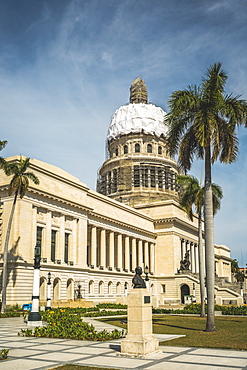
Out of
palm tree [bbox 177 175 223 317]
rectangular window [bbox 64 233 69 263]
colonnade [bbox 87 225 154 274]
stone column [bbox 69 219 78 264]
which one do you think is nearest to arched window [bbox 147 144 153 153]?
colonnade [bbox 87 225 154 274]

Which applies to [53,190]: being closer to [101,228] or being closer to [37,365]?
[101,228]

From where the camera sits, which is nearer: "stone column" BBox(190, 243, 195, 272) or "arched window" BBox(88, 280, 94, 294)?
"arched window" BBox(88, 280, 94, 294)

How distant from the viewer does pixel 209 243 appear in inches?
971

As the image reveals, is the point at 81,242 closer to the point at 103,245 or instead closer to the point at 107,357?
the point at 103,245

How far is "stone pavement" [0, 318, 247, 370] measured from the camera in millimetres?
12844

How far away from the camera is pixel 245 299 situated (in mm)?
80188

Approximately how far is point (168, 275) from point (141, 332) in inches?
2688

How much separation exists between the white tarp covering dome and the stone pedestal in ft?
297

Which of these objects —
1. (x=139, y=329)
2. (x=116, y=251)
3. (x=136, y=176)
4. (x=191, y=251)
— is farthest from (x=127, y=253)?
(x=139, y=329)

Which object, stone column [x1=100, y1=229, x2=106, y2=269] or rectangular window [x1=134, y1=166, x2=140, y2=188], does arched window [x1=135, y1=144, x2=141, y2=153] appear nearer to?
rectangular window [x1=134, y1=166, x2=140, y2=188]

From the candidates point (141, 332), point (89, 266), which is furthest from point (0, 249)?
point (141, 332)

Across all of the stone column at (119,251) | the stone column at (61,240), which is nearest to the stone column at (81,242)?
the stone column at (61,240)

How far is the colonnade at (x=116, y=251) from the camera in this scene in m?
65.1

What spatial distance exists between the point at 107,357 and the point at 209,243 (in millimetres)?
11879
